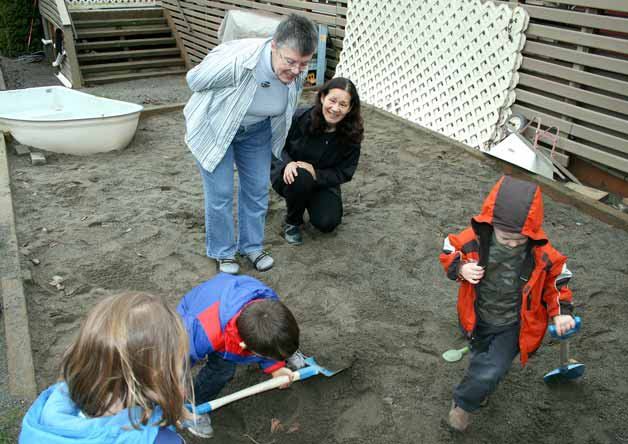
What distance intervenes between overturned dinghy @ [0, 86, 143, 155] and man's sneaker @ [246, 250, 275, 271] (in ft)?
7.61

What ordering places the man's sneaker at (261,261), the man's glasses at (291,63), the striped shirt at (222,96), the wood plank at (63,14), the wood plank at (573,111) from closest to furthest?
the man's glasses at (291,63), the striped shirt at (222,96), the man's sneaker at (261,261), the wood plank at (573,111), the wood plank at (63,14)

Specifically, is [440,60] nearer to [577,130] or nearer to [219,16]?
[577,130]

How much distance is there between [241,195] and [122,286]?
84cm

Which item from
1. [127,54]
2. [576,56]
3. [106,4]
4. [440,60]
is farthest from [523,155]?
[106,4]

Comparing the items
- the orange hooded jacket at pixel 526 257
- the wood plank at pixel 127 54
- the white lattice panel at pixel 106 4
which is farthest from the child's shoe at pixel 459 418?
the white lattice panel at pixel 106 4

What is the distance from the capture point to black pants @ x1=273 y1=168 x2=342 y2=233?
144 inches

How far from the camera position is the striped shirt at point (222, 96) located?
9.23ft

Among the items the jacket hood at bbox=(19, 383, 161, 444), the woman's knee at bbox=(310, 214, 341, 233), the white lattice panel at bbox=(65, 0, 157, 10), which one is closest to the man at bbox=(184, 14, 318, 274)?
the woman's knee at bbox=(310, 214, 341, 233)

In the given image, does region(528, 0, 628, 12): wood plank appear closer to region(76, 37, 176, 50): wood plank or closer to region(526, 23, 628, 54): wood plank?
region(526, 23, 628, 54): wood plank

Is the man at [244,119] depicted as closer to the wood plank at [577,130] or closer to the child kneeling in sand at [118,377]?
the child kneeling in sand at [118,377]

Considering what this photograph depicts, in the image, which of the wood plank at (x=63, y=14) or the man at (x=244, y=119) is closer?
the man at (x=244, y=119)

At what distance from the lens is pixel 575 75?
181 inches

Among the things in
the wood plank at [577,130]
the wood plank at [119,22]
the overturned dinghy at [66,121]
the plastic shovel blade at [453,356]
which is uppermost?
the wood plank at [119,22]

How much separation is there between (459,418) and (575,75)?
3379mm
